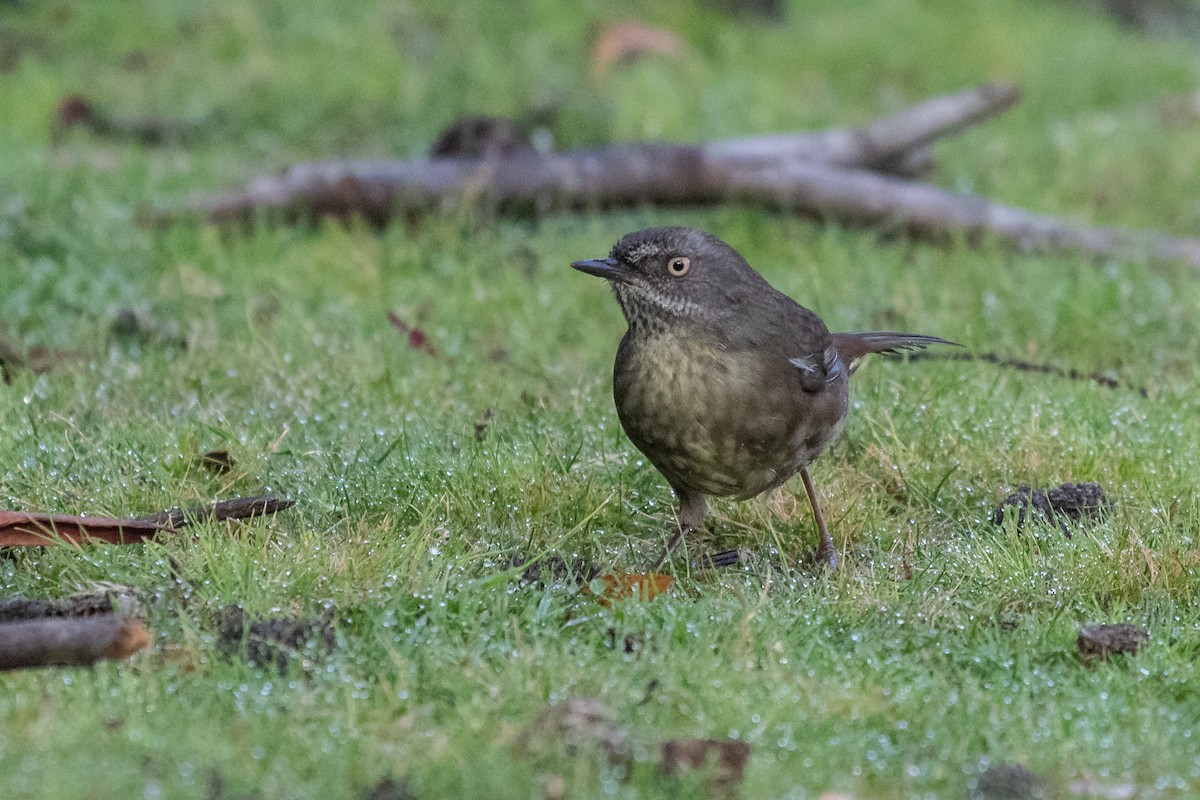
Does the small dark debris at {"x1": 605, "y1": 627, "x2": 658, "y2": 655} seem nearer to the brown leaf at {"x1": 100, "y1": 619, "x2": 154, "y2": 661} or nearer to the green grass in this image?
the green grass

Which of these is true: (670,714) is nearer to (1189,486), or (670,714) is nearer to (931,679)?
(931,679)

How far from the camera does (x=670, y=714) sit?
10.8 ft

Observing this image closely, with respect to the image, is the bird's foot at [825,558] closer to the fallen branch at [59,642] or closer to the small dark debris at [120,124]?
the fallen branch at [59,642]

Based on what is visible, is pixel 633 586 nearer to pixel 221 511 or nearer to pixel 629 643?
pixel 629 643

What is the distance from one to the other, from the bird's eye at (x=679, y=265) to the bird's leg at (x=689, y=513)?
0.67m

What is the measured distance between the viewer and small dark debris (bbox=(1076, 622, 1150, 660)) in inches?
145

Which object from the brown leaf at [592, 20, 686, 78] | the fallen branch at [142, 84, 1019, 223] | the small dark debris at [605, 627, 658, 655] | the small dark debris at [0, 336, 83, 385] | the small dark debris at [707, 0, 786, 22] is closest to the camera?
the small dark debris at [605, 627, 658, 655]

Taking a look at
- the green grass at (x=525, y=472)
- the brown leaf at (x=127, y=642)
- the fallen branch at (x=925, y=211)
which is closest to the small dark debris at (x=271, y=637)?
the green grass at (x=525, y=472)

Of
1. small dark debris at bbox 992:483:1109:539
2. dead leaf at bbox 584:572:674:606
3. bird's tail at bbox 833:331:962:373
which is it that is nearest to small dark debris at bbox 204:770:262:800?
dead leaf at bbox 584:572:674:606

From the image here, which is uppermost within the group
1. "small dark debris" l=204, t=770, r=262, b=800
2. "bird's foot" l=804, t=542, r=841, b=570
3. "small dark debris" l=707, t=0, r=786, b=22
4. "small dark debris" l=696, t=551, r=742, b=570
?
"small dark debris" l=707, t=0, r=786, b=22

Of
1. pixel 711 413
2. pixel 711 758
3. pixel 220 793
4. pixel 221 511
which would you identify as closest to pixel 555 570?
pixel 711 413

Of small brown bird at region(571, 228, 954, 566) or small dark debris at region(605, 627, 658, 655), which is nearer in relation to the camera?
small dark debris at region(605, 627, 658, 655)

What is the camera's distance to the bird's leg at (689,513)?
467 centimetres

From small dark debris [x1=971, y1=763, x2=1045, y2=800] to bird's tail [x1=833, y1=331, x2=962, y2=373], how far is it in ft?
7.01
